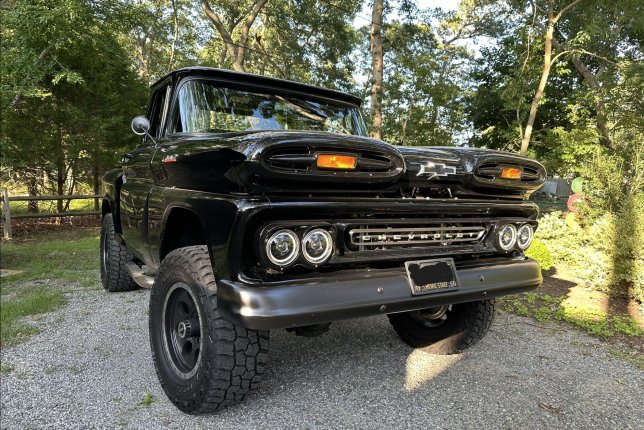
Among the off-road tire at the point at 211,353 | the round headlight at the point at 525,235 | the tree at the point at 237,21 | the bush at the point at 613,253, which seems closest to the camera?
the off-road tire at the point at 211,353

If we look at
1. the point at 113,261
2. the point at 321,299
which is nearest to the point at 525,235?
the point at 321,299

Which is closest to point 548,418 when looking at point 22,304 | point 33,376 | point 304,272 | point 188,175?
point 304,272

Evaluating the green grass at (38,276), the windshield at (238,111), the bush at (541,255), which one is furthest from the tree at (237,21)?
the windshield at (238,111)

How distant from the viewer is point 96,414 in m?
2.38

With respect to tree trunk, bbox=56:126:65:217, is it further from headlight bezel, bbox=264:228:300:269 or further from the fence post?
headlight bezel, bbox=264:228:300:269

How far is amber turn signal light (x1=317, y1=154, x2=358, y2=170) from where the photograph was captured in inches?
77.2

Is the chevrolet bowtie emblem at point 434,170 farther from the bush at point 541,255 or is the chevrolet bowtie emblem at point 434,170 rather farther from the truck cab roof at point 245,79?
the bush at point 541,255

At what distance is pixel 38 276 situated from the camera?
5.81 m

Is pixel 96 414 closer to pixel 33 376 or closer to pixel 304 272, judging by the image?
pixel 33 376

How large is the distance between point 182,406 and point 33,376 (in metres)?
1.29

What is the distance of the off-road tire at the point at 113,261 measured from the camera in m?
4.68

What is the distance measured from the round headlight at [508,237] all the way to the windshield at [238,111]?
157 cm

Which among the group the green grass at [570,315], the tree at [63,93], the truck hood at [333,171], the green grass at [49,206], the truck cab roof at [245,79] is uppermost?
the tree at [63,93]

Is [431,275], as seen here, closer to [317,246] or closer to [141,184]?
[317,246]
